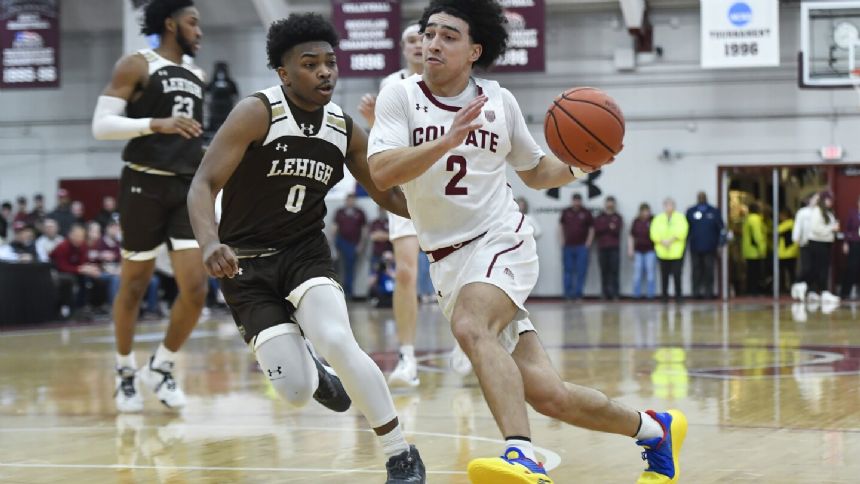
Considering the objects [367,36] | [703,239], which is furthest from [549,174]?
[703,239]

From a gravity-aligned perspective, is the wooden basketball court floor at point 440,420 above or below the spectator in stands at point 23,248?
below

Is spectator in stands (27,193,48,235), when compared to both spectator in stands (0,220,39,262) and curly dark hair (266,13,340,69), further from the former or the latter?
curly dark hair (266,13,340,69)

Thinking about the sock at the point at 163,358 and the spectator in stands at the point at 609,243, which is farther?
the spectator in stands at the point at 609,243

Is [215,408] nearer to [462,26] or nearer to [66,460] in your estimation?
[66,460]

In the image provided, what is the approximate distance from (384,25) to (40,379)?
12.8m

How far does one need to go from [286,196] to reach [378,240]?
59.4 ft

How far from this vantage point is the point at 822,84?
18344mm

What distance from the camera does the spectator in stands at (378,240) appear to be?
2317 cm

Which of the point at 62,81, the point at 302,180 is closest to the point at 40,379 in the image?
the point at 302,180

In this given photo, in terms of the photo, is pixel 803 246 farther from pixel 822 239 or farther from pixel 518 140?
pixel 518 140

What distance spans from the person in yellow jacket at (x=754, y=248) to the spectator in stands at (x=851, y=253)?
5.59 feet

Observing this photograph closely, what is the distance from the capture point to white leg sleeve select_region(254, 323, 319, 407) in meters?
4.91

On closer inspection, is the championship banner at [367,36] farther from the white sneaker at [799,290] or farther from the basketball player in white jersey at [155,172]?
the basketball player in white jersey at [155,172]

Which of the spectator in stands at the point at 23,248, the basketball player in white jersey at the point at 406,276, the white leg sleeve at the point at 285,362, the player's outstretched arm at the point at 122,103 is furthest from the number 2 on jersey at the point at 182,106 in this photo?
the spectator in stands at the point at 23,248
